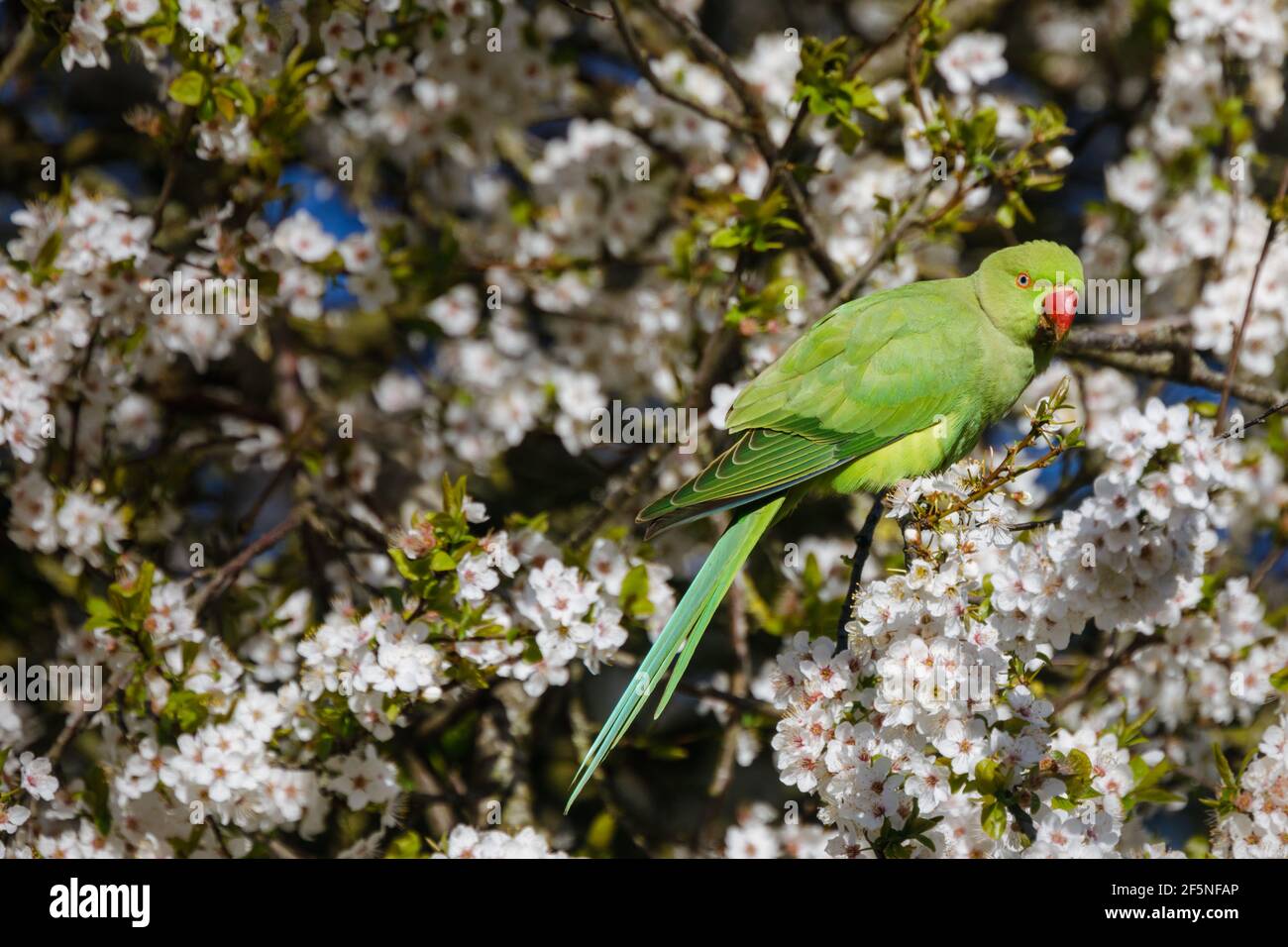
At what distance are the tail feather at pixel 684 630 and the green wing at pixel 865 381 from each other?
0.62 feet

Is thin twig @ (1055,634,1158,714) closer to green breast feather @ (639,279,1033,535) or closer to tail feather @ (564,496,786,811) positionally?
green breast feather @ (639,279,1033,535)

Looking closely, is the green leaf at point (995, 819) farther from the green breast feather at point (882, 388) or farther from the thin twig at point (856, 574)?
the green breast feather at point (882, 388)

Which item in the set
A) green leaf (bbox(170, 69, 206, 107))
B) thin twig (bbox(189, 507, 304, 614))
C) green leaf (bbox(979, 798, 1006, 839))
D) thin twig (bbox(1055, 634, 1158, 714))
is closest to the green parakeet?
thin twig (bbox(1055, 634, 1158, 714))

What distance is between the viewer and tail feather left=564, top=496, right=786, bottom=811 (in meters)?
2.62

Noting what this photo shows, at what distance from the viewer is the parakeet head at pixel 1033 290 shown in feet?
9.94

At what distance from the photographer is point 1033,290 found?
3104 millimetres

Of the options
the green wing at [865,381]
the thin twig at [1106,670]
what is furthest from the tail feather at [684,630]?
the thin twig at [1106,670]

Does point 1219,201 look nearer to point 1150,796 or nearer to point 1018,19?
point 1018,19

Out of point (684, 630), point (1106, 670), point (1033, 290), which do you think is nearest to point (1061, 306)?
point (1033, 290)

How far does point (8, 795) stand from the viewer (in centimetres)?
268

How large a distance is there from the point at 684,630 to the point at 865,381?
33.6 inches

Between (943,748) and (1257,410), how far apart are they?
6.27 feet

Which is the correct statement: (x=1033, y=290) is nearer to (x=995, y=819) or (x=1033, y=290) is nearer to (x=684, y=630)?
(x=684, y=630)
